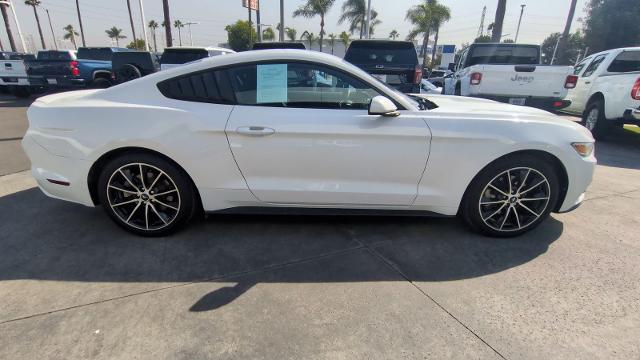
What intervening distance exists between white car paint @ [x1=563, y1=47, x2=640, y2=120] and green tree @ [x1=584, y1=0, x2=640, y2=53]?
2375 cm

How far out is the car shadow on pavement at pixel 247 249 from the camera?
247 cm

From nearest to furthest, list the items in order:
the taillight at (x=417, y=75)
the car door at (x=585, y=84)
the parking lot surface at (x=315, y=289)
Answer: the parking lot surface at (x=315, y=289)
the taillight at (x=417, y=75)
the car door at (x=585, y=84)

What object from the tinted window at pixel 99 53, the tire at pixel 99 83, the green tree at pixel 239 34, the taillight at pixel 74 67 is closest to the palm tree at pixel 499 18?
the tire at pixel 99 83

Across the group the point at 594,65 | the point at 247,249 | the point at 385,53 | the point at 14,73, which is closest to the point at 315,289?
the point at 247,249

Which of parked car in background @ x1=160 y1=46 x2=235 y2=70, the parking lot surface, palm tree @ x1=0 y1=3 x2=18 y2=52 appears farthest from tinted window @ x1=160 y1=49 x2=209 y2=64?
palm tree @ x1=0 y1=3 x2=18 y2=52

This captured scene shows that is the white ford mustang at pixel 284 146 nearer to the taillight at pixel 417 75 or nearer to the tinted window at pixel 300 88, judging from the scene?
the tinted window at pixel 300 88

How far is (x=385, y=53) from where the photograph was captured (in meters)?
7.14

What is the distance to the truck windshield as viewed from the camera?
8.82 m

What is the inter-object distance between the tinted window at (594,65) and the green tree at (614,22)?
24.0 metres

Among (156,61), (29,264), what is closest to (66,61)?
(156,61)

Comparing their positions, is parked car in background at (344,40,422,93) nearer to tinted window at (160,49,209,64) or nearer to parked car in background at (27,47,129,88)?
tinted window at (160,49,209,64)

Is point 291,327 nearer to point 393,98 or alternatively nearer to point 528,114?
point 393,98

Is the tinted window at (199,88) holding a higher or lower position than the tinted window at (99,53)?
lower

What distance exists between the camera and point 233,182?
2.77 metres
